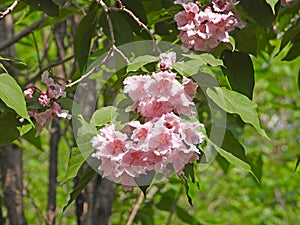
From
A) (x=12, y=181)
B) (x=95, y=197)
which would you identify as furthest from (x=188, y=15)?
(x=12, y=181)

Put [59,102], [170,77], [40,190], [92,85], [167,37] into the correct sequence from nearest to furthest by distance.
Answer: [170,77] < [59,102] < [167,37] < [92,85] < [40,190]

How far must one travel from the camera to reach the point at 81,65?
1221 millimetres

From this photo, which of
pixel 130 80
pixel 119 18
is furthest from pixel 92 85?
pixel 130 80

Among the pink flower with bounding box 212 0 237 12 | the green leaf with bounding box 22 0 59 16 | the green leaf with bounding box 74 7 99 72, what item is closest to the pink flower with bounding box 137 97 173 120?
the pink flower with bounding box 212 0 237 12

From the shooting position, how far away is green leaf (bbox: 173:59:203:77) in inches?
32.5

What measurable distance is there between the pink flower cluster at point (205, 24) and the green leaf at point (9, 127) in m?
0.30

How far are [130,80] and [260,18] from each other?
0.37 meters

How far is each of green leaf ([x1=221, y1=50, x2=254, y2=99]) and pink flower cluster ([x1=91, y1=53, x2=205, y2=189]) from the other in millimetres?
237

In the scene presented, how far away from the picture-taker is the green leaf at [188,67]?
0.83m

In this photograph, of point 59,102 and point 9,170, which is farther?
point 9,170

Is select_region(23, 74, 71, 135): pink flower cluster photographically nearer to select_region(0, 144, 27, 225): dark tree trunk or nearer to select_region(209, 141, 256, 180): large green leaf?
select_region(209, 141, 256, 180): large green leaf

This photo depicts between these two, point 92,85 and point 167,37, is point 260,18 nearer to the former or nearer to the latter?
point 167,37

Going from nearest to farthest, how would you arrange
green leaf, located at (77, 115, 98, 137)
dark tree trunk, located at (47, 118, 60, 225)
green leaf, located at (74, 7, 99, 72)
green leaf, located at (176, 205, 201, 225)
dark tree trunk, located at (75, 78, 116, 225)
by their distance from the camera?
green leaf, located at (77, 115, 98, 137), green leaf, located at (74, 7, 99, 72), dark tree trunk, located at (75, 78, 116, 225), dark tree trunk, located at (47, 118, 60, 225), green leaf, located at (176, 205, 201, 225)

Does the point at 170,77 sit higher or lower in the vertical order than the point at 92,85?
higher
